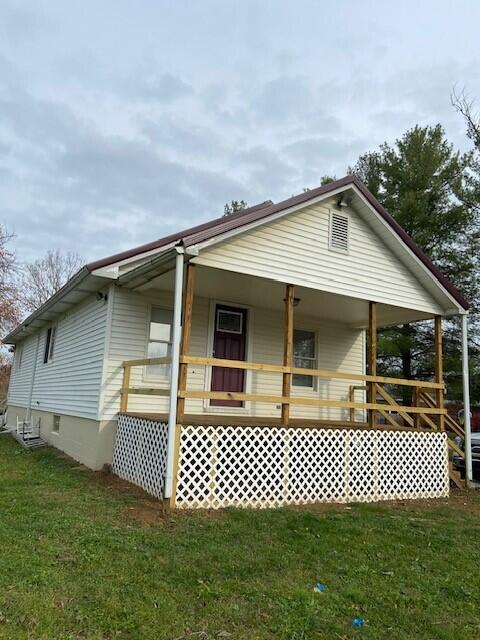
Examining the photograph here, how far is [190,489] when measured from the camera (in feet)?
21.8

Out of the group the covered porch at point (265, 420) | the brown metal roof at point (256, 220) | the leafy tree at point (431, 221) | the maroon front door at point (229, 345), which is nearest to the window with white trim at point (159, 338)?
the covered porch at point (265, 420)

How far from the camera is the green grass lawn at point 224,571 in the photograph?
3.28 m

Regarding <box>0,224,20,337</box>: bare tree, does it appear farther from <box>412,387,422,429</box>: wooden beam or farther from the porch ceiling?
<box>412,387,422,429</box>: wooden beam

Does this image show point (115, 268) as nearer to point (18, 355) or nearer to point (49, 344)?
point (49, 344)

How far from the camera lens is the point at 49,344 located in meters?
14.1

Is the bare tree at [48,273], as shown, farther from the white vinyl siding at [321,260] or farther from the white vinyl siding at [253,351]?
the white vinyl siding at [321,260]

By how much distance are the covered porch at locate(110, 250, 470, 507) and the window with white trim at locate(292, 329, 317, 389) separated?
0.03 metres

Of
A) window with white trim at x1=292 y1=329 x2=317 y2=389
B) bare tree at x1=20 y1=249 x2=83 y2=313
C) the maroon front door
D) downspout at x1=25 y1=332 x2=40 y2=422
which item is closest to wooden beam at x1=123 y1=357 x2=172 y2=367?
the maroon front door

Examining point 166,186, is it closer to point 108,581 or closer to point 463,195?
point 463,195

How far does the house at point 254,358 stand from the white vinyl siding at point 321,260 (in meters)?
0.03

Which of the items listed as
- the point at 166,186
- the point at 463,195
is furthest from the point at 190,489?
the point at 166,186

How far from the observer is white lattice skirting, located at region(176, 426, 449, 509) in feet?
22.3

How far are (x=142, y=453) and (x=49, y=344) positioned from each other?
26.0 ft

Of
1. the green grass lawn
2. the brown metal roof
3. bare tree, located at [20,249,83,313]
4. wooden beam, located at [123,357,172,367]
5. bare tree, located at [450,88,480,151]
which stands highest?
bare tree, located at [450,88,480,151]
